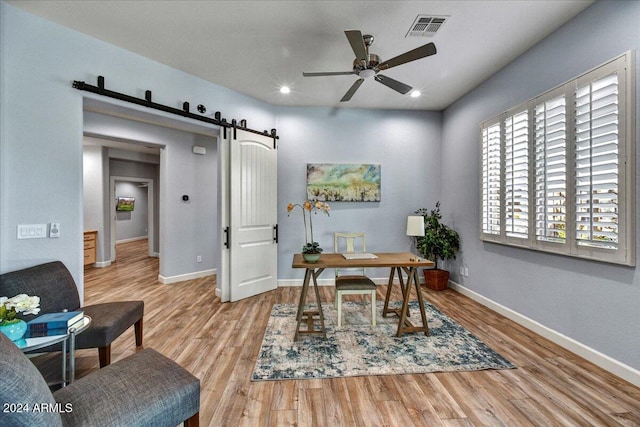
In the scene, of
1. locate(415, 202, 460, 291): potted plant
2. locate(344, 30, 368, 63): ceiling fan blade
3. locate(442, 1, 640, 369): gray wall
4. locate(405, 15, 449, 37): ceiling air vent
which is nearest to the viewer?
locate(344, 30, 368, 63): ceiling fan blade

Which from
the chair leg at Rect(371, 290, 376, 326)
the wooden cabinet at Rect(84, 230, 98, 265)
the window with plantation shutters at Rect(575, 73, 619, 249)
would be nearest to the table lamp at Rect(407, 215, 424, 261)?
the chair leg at Rect(371, 290, 376, 326)

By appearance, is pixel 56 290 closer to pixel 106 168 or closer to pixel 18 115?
pixel 18 115

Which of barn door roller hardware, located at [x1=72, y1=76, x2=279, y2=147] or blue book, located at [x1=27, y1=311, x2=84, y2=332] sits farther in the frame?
barn door roller hardware, located at [x1=72, y1=76, x2=279, y2=147]

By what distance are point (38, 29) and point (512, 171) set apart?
485 cm

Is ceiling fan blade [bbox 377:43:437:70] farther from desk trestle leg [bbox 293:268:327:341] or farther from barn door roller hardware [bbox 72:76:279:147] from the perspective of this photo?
barn door roller hardware [bbox 72:76:279:147]

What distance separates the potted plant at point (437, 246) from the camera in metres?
4.05

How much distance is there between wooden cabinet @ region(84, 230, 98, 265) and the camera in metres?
5.60

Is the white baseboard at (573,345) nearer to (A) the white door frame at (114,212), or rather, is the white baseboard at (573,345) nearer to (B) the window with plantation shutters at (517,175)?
(B) the window with plantation shutters at (517,175)

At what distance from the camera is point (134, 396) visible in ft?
3.98

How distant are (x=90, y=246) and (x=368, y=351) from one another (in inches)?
247

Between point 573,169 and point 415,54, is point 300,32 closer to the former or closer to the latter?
point 415,54

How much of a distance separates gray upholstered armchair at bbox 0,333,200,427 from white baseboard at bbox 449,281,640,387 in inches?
118

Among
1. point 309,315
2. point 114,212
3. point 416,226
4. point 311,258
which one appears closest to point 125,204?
point 114,212

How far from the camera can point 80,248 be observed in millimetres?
2547
